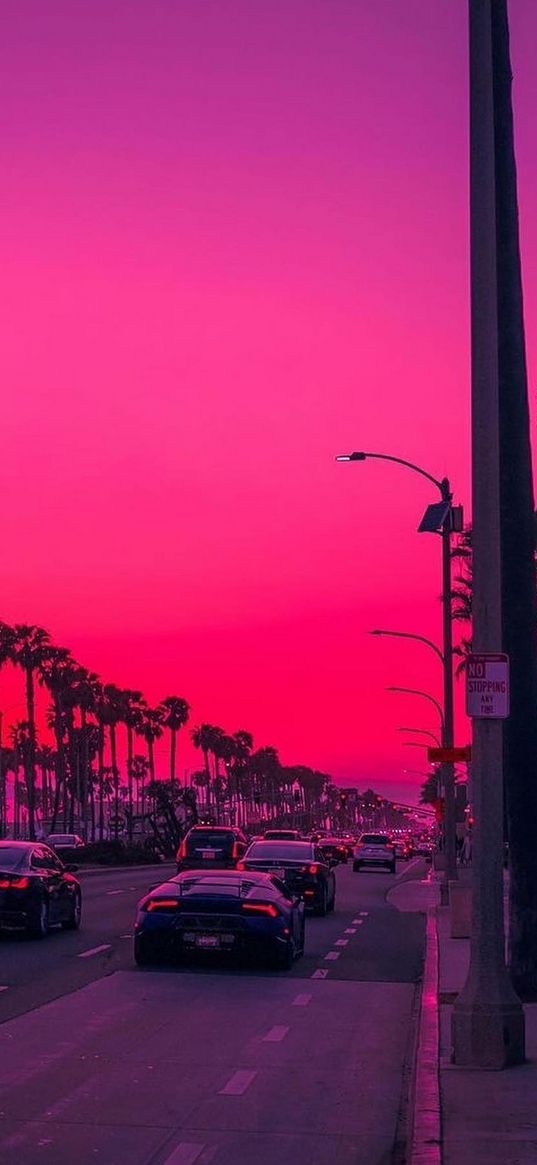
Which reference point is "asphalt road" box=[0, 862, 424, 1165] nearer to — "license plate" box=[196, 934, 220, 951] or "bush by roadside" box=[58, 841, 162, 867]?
"license plate" box=[196, 934, 220, 951]

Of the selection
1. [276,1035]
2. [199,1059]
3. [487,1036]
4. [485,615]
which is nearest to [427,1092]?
[487,1036]

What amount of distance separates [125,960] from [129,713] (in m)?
117

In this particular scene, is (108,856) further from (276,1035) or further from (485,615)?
(485,615)

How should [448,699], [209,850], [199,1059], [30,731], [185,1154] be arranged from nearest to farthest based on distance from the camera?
[185,1154] < [199,1059] < [448,699] < [209,850] < [30,731]

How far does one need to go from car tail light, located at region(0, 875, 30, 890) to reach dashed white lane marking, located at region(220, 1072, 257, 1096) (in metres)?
12.1

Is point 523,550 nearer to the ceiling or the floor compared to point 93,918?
nearer to the ceiling

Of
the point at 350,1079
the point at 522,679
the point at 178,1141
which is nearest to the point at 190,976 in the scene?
the point at 522,679

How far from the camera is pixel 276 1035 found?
48.7 feet

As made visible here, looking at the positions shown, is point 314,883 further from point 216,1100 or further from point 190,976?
point 216,1100

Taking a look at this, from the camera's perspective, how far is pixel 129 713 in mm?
138000

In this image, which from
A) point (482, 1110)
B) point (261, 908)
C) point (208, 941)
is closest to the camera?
point (482, 1110)

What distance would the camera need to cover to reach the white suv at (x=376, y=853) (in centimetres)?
6694

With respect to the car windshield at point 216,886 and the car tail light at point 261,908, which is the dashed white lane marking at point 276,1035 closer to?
the car tail light at point 261,908

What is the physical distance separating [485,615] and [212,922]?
8172mm
